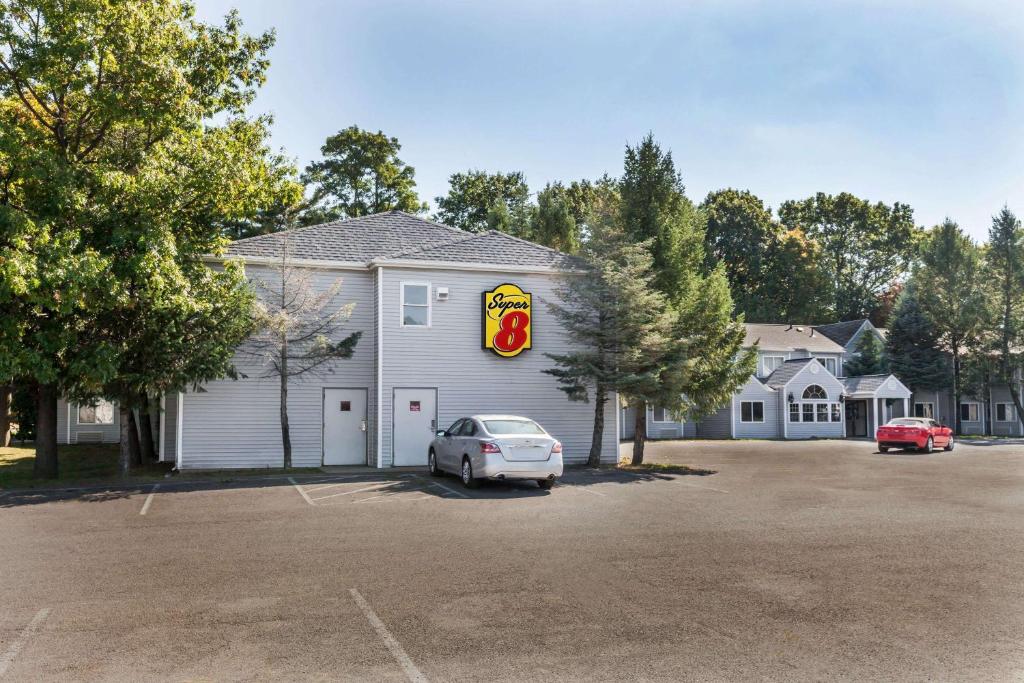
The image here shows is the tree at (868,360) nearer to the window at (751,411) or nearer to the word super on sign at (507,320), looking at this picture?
the window at (751,411)

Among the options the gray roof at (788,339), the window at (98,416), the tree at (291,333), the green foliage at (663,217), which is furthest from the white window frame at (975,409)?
the window at (98,416)

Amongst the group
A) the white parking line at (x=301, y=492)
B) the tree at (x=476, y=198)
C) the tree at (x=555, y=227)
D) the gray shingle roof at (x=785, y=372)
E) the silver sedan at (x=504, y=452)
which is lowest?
the white parking line at (x=301, y=492)

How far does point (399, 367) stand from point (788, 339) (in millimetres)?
37211

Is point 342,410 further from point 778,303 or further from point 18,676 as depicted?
point 778,303

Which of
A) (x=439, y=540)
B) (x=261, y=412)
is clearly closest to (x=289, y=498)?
(x=439, y=540)

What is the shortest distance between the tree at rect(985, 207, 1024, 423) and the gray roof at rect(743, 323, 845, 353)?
9.54 metres

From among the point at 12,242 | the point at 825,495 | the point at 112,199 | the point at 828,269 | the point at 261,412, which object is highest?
the point at 828,269

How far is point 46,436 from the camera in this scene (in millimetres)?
19312

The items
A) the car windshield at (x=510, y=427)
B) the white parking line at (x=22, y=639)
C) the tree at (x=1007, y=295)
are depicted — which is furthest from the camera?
the tree at (x=1007, y=295)

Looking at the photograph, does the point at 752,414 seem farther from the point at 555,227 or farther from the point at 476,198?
the point at 476,198

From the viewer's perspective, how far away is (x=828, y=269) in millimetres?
79438

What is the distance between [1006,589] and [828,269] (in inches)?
3037

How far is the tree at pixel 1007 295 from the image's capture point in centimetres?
5034

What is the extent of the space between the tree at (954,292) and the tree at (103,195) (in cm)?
4689
